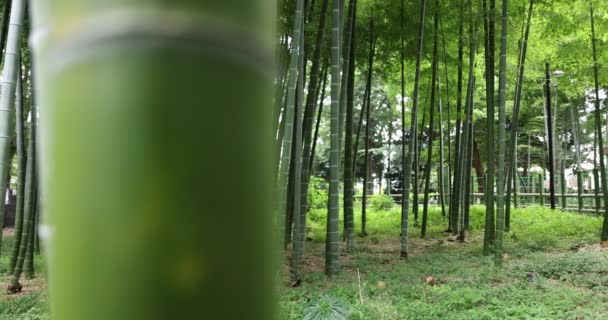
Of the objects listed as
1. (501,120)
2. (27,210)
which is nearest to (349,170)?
(501,120)

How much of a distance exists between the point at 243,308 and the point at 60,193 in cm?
18

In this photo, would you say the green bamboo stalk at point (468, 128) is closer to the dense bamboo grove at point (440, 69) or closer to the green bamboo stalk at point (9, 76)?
the dense bamboo grove at point (440, 69)

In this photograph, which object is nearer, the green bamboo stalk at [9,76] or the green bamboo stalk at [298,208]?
the green bamboo stalk at [9,76]

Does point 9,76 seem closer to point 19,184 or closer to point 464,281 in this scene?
point 19,184

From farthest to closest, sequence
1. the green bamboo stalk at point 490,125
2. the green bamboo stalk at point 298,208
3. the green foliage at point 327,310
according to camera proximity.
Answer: the green bamboo stalk at point 490,125 → the green bamboo stalk at point 298,208 → the green foliage at point 327,310

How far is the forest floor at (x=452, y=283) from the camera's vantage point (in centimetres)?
355

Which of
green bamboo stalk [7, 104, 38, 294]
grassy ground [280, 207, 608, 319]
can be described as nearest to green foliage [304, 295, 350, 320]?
grassy ground [280, 207, 608, 319]

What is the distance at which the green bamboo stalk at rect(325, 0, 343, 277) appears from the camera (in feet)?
14.7

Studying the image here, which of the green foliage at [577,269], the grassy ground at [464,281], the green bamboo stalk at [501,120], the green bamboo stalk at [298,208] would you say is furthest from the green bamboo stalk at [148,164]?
the green bamboo stalk at [501,120]

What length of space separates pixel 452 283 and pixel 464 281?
17 centimetres

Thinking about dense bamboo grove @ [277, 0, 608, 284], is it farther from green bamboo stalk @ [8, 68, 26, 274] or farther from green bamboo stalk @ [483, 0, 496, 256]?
green bamboo stalk @ [8, 68, 26, 274]

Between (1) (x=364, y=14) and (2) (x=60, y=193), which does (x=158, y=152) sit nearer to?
(2) (x=60, y=193)

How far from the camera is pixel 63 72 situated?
40 centimetres

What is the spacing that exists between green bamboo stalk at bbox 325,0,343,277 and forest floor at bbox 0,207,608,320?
26 centimetres
